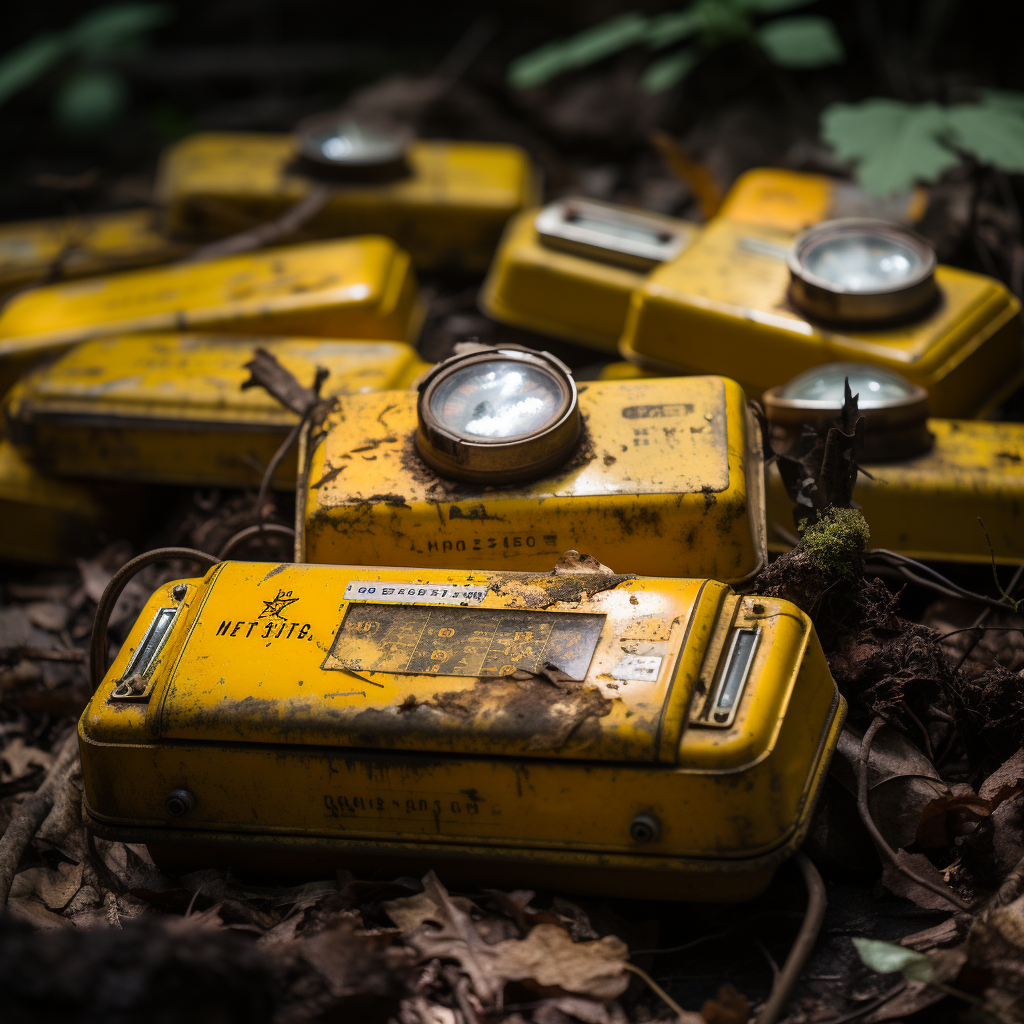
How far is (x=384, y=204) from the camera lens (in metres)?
4.13

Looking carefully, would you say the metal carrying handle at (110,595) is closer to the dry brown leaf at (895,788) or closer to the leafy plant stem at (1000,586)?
the dry brown leaf at (895,788)

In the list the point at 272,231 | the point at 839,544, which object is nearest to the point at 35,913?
the point at 839,544

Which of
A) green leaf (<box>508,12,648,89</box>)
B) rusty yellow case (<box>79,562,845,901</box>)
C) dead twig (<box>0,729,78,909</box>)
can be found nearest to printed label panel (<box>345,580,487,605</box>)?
rusty yellow case (<box>79,562,845,901</box>)

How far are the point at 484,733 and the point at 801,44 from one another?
11.7ft

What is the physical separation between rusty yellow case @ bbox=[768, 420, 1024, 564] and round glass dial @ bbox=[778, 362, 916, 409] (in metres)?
0.17

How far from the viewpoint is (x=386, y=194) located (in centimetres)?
414

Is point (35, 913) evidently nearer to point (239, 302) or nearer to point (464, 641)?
point (464, 641)

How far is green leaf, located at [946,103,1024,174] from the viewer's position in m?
3.25

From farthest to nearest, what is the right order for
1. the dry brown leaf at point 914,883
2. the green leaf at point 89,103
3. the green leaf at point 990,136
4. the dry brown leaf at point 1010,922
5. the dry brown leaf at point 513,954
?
1. the green leaf at point 89,103
2. the green leaf at point 990,136
3. the dry brown leaf at point 914,883
4. the dry brown leaf at point 513,954
5. the dry brown leaf at point 1010,922

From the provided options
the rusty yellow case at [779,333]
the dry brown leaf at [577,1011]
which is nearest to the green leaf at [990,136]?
the rusty yellow case at [779,333]

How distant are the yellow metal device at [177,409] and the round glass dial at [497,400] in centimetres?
57

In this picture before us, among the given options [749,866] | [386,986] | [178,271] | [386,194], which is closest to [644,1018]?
[749,866]

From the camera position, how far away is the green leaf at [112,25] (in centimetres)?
530

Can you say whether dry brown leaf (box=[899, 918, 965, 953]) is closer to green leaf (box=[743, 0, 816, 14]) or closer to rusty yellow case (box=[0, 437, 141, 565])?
rusty yellow case (box=[0, 437, 141, 565])
